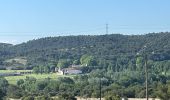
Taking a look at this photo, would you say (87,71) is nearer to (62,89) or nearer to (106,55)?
(106,55)

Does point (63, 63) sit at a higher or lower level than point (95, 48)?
lower

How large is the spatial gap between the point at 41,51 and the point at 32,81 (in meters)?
70.8

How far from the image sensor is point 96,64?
134 meters

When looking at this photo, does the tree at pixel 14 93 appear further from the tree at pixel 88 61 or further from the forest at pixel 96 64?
the tree at pixel 88 61

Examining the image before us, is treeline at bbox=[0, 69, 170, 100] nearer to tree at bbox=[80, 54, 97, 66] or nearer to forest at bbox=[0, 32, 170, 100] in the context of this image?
forest at bbox=[0, 32, 170, 100]

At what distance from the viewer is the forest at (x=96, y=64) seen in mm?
75062

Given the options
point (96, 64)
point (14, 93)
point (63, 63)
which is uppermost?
point (63, 63)

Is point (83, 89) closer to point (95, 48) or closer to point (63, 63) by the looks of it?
point (63, 63)

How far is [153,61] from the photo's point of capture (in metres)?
122

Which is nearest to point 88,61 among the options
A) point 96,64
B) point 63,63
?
point 96,64

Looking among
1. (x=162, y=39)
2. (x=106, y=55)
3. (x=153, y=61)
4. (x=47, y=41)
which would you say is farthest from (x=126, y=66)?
(x=47, y=41)

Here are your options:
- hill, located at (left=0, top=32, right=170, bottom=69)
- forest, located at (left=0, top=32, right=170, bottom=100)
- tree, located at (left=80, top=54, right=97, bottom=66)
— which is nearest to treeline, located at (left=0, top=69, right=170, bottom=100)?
forest, located at (left=0, top=32, right=170, bottom=100)

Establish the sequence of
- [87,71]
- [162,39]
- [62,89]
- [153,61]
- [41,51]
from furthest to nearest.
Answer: [41,51], [162,39], [87,71], [153,61], [62,89]

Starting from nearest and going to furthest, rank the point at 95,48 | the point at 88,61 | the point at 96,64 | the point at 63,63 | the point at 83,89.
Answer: the point at 83,89 < the point at 88,61 < the point at 96,64 < the point at 63,63 < the point at 95,48
